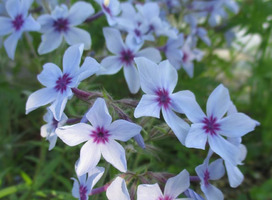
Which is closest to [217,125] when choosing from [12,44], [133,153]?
[133,153]

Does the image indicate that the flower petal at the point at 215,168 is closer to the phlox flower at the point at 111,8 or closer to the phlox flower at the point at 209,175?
the phlox flower at the point at 209,175

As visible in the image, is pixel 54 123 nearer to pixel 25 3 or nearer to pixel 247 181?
pixel 25 3

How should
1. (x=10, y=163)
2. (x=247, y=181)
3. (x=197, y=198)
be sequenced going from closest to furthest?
(x=197, y=198)
(x=10, y=163)
(x=247, y=181)

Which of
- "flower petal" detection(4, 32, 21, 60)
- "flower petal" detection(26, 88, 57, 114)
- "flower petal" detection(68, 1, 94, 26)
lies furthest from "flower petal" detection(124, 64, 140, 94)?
"flower petal" detection(4, 32, 21, 60)

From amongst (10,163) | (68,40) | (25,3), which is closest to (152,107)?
(68,40)

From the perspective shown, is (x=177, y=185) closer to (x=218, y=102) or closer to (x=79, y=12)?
(x=218, y=102)

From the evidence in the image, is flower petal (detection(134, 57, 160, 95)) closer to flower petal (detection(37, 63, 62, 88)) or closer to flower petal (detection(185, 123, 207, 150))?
flower petal (detection(185, 123, 207, 150))
